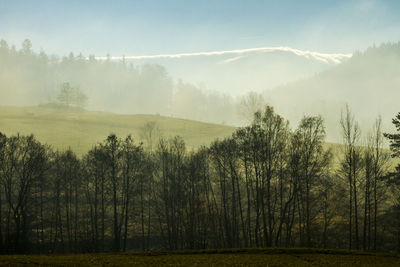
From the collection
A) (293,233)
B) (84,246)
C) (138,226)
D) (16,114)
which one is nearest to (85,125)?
(16,114)

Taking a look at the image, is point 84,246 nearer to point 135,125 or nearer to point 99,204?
point 99,204

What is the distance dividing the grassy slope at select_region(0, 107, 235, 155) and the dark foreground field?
252ft

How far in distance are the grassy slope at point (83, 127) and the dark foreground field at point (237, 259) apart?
76.7 metres

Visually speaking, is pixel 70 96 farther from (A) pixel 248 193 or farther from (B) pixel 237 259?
(B) pixel 237 259

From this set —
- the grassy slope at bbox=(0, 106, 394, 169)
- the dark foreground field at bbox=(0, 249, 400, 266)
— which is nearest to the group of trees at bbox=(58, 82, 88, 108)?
the grassy slope at bbox=(0, 106, 394, 169)

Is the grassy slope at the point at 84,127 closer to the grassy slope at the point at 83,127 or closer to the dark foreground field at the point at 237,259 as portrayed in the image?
the grassy slope at the point at 83,127

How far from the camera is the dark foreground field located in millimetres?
32103

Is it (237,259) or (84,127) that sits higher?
(84,127)

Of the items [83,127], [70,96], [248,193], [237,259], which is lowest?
[237,259]

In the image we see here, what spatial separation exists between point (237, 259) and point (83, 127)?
120 meters

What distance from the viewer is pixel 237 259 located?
35.7m

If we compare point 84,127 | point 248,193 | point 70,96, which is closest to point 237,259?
point 248,193

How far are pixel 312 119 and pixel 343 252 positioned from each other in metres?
21.2

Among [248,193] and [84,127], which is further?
[84,127]
